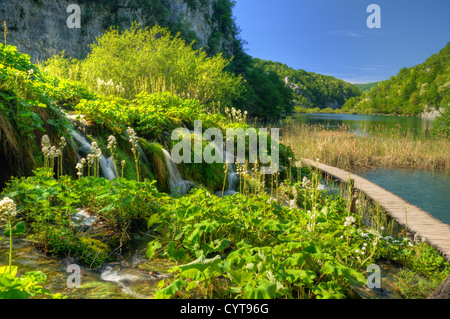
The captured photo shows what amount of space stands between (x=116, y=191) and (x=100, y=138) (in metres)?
3.84

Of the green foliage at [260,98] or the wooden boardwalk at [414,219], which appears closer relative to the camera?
the wooden boardwalk at [414,219]

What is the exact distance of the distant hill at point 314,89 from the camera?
518 ft

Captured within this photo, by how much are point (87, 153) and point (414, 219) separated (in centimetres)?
849

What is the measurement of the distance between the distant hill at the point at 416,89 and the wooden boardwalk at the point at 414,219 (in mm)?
66137

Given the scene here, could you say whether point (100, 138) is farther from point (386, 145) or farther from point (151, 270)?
point (386, 145)

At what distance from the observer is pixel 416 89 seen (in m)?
88.9

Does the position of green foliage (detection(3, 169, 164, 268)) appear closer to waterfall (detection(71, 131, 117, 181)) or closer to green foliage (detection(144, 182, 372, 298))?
green foliage (detection(144, 182, 372, 298))

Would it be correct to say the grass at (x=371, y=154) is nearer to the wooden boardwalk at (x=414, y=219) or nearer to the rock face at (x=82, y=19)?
the wooden boardwalk at (x=414, y=219)

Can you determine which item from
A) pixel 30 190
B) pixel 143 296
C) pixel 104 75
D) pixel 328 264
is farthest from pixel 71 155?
pixel 104 75

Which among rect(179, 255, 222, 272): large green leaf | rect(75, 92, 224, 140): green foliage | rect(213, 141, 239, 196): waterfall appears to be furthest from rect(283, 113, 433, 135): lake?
rect(179, 255, 222, 272): large green leaf

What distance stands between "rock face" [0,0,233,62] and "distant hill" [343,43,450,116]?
185ft

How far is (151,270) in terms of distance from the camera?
10.7 ft

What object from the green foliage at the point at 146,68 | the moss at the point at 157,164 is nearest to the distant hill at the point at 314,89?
the green foliage at the point at 146,68

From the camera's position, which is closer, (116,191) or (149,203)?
(116,191)
